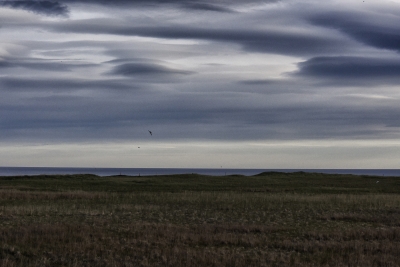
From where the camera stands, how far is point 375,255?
54.3 ft

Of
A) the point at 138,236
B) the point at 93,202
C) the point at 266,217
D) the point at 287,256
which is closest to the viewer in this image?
the point at 287,256

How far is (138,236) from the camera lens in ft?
65.5

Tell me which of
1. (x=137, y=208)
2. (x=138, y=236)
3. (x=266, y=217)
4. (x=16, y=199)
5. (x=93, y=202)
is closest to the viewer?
(x=138, y=236)

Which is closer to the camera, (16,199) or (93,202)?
(93,202)

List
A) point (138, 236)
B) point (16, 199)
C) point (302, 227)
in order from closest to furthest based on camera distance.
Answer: point (138, 236), point (302, 227), point (16, 199)

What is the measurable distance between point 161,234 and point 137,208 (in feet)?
38.3

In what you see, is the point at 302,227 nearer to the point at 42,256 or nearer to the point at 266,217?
the point at 266,217

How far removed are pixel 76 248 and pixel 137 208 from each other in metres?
14.7

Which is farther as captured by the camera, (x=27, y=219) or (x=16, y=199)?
(x=16, y=199)

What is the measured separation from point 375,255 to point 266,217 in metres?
11.5

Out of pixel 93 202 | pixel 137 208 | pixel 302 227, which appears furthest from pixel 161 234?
pixel 93 202

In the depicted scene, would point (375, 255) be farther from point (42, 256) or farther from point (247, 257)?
point (42, 256)

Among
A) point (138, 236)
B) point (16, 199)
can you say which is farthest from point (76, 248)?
point (16, 199)

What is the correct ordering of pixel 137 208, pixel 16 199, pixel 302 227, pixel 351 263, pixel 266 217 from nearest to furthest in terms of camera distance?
1. pixel 351 263
2. pixel 302 227
3. pixel 266 217
4. pixel 137 208
5. pixel 16 199
